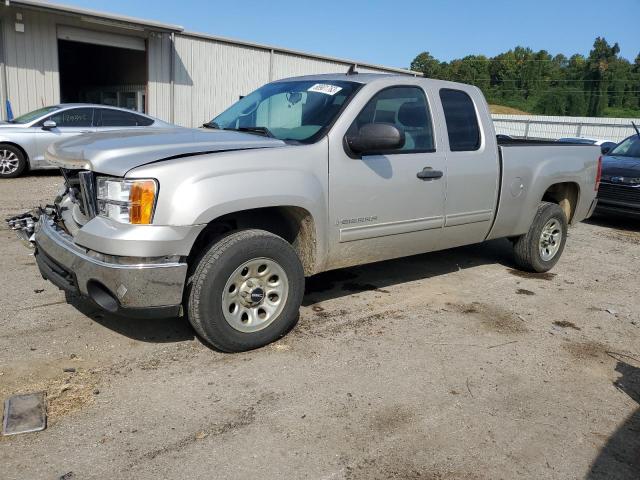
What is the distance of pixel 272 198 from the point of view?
12.0 feet

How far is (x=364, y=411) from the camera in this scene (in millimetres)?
3178

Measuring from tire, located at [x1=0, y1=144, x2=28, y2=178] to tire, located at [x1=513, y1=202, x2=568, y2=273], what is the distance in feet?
30.2

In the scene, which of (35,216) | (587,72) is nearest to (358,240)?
(35,216)

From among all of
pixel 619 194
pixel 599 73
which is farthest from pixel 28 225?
pixel 599 73

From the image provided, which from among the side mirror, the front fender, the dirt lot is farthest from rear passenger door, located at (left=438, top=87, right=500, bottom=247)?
the front fender

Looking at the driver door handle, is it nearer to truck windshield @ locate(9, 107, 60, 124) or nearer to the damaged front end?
the damaged front end

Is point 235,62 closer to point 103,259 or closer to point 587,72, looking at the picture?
point 103,259

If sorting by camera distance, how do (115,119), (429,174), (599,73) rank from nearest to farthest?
(429,174), (115,119), (599,73)

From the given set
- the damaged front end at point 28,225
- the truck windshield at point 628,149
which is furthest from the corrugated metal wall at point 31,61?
the truck windshield at point 628,149

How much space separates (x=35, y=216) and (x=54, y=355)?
151 centimetres

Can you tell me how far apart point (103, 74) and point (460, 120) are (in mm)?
20011

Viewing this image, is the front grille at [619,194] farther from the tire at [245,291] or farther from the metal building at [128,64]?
the metal building at [128,64]

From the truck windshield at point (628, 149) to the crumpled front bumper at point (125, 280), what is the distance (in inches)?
377

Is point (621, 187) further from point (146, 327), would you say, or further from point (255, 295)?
point (146, 327)
